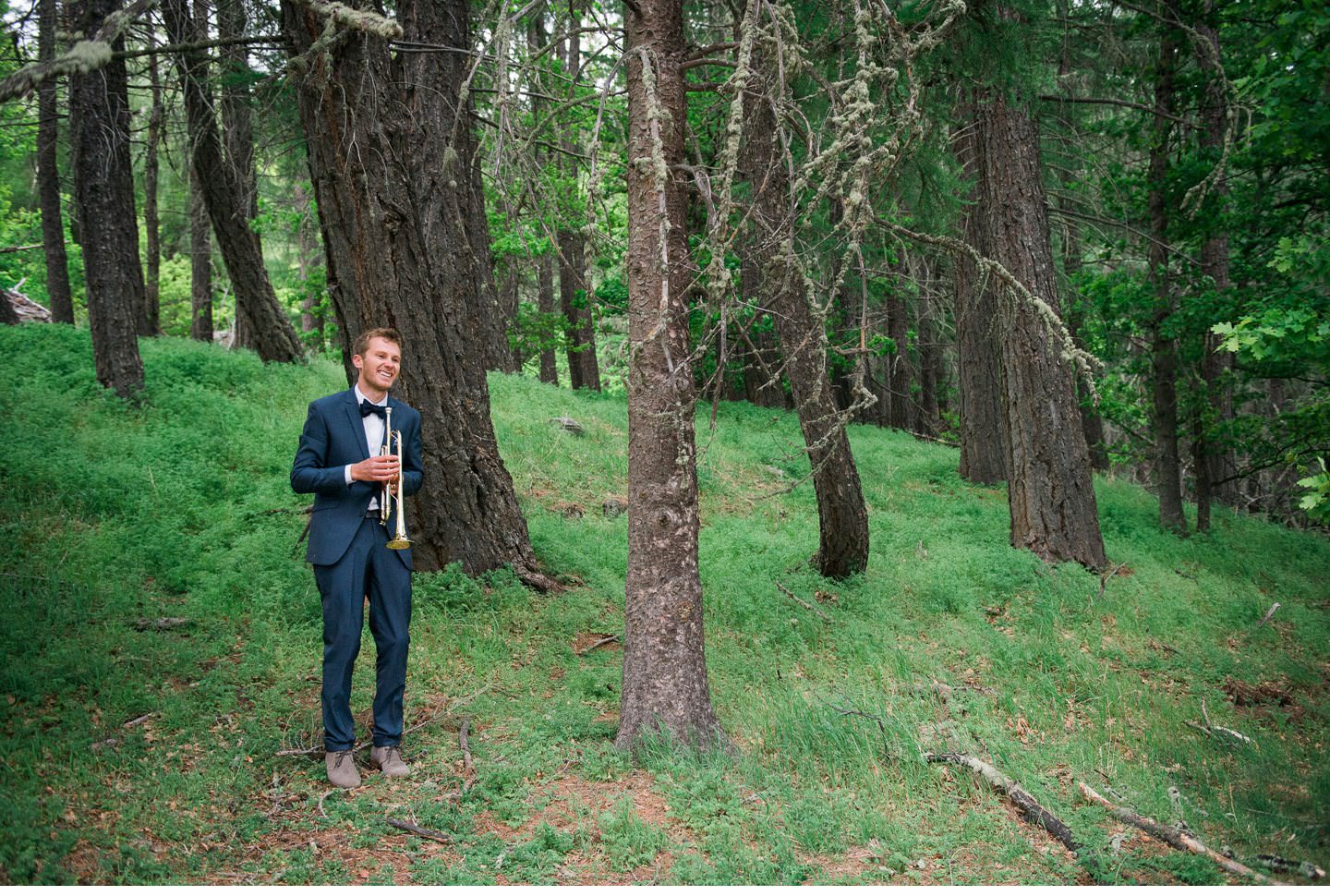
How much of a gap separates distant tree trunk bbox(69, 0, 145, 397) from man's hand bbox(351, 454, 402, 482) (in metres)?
7.04

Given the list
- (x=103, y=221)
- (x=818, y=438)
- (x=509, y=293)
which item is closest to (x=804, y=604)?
(x=818, y=438)

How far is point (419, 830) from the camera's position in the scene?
161 inches

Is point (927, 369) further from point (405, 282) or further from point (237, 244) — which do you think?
point (405, 282)

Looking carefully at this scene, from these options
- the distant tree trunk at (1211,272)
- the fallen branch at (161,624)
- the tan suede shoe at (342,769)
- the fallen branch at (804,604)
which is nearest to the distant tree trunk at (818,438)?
the fallen branch at (804,604)

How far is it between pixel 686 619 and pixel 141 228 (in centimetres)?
3164

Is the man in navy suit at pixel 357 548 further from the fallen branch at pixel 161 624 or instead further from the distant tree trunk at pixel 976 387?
the distant tree trunk at pixel 976 387

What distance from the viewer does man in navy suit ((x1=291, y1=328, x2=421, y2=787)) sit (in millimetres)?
4574

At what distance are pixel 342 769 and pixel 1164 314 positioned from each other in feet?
39.1

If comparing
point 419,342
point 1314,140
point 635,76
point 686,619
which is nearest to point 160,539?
point 419,342

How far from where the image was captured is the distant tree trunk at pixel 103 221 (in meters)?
9.91

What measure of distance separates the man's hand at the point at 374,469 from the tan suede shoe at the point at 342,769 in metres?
1.45

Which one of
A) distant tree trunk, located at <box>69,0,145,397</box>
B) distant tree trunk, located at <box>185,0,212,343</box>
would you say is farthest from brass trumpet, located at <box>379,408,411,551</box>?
distant tree trunk, located at <box>185,0,212,343</box>

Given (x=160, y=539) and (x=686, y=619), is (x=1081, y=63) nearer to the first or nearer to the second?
(x=686, y=619)

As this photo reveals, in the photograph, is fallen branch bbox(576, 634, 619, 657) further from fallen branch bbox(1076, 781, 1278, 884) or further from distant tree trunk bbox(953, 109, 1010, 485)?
distant tree trunk bbox(953, 109, 1010, 485)
